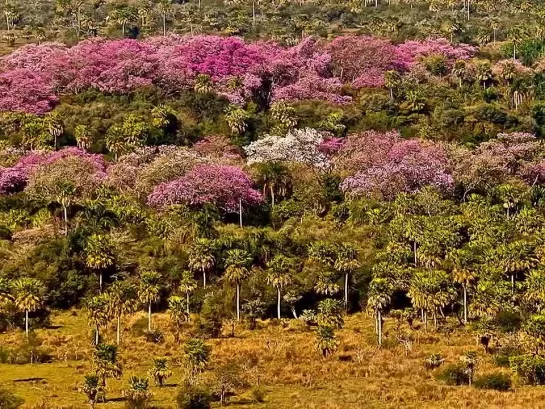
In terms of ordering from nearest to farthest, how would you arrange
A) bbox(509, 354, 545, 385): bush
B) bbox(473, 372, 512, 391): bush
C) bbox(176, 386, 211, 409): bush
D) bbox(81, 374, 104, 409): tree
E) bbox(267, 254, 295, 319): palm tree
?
bbox(176, 386, 211, 409): bush, bbox(81, 374, 104, 409): tree, bbox(473, 372, 512, 391): bush, bbox(509, 354, 545, 385): bush, bbox(267, 254, 295, 319): palm tree

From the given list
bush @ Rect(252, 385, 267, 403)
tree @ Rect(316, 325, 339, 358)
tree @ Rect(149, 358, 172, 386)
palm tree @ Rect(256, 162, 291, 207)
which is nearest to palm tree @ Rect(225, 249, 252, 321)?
tree @ Rect(316, 325, 339, 358)

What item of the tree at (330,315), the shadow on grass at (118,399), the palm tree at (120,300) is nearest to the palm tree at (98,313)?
the palm tree at (120,300)

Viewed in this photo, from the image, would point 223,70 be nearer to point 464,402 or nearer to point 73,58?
point 73,58

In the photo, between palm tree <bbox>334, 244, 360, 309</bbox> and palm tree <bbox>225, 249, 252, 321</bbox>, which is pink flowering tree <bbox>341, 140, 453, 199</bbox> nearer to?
palm tree <bbox>334, 244, 360, 309</bbox>

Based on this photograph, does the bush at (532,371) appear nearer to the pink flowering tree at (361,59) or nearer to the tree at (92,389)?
the tree at (92,389)

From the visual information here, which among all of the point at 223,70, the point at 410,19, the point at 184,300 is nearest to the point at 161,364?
the point at 184,300

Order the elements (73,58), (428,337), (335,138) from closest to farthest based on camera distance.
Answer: (428,337) < (335,138) < (73,58)
